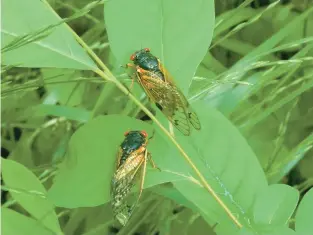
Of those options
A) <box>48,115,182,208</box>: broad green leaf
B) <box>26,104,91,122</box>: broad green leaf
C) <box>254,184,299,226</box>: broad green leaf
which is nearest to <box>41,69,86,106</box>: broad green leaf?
<box>26,104,91,122</box>: broad green leaf

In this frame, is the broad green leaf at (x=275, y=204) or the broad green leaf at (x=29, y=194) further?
the broad green leaf at (x=29, y=194)

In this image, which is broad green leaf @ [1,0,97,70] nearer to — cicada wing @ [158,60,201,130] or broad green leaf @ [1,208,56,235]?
cicada wing @ [158,60,201,130]

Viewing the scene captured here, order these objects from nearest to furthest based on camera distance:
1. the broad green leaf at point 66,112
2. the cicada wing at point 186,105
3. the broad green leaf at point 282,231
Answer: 1. the broad green leaf at point 282,231
2. the cicada wing at point 186,105
3. the broad green leaf at point 66,112

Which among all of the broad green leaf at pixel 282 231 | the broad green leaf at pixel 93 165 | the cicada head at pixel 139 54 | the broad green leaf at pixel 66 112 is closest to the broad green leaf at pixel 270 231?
the broad green leaf at pixel 282 231

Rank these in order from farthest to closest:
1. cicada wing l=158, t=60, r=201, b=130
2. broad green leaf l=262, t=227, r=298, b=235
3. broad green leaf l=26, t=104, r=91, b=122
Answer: broad green leaf l=26, t=104, r=91, b=122 → cicada wing l=158, t=60, r=201, b=130 → broad green leaf l=262, t=227, r=298, b=235

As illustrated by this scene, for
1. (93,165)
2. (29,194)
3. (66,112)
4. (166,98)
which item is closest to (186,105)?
(166,98)

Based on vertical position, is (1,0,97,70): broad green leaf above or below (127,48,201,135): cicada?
above

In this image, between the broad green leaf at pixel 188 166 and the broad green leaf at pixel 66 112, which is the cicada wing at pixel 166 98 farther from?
the broad green leaf at pixel 66 112

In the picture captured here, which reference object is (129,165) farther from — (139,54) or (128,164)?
(139,54)
